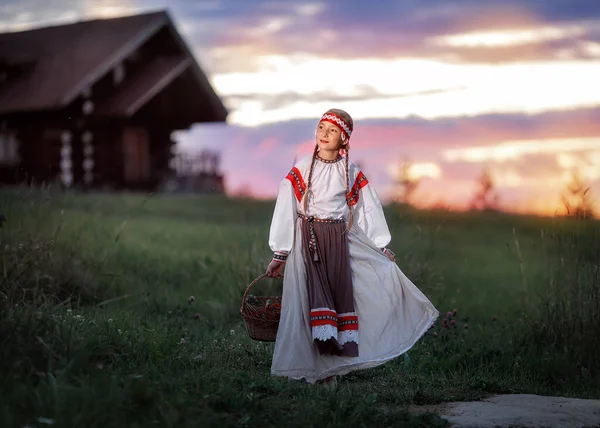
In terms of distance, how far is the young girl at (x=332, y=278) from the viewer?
214 inches

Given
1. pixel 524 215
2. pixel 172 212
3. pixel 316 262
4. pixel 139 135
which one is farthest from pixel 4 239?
pixel 139 135

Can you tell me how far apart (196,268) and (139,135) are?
1340cm

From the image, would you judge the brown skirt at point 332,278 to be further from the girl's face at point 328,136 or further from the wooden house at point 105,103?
the wooden house at point 105,103

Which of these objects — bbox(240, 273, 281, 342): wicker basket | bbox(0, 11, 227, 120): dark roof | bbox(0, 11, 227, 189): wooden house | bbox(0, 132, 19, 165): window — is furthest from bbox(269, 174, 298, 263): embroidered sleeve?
bbox(0, 132, 19, 165): window

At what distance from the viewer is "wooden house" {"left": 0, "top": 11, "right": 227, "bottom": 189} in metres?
21.2

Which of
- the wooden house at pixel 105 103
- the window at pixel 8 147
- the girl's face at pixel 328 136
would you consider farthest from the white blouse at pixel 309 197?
the window at pixel 8 147

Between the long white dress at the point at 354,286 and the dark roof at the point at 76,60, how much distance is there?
14880 millimetres

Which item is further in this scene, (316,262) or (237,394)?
(316,262)

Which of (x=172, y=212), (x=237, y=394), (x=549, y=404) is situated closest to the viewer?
(x=237, y=394)

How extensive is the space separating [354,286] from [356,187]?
0.71 metres

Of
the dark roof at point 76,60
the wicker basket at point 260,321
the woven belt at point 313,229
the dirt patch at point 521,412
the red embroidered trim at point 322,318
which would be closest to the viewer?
the dirt patch at point 521,412

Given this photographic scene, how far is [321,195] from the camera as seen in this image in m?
5.51

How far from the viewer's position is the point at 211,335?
7.11m

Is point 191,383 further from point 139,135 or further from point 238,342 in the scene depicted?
point 139,135
